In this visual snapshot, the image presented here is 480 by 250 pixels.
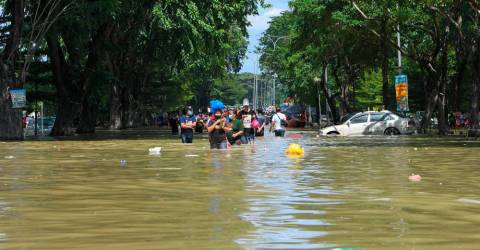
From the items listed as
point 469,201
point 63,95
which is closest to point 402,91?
point 63,95

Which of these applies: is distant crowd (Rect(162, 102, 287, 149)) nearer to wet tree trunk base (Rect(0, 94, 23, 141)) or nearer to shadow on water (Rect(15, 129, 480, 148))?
shadow on water (Rect(15, 129, 480, 148))

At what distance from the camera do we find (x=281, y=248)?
7562 mm

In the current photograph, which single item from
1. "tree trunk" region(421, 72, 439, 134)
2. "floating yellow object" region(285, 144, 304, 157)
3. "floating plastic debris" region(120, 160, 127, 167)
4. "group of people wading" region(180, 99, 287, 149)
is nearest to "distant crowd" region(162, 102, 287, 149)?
"group of people wading" region(180, 99, 287, 149)

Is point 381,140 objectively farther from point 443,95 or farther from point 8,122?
point 8,122

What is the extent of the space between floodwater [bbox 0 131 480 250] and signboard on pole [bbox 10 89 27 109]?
18.8m

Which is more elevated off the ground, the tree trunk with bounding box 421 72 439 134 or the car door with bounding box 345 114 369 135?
the tree trunk with bounding box 421 72 439 134

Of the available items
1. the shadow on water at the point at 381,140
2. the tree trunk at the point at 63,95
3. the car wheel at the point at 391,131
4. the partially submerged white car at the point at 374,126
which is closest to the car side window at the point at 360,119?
the partially submerged white car at the point at 374,126

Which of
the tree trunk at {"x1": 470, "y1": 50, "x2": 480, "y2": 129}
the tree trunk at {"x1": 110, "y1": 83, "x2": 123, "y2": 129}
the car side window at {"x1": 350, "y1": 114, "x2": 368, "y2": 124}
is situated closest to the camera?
the tree trunk at {"x1": 470, "y1": 50, "x2": 480, "y2": 129}

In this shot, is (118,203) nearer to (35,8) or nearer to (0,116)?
(0,116)

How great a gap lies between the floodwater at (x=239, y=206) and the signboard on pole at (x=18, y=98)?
18.8m

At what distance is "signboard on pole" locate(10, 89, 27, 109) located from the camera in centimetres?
3850

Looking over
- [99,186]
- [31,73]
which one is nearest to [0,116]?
[31,73]

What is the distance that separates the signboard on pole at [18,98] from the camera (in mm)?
38500

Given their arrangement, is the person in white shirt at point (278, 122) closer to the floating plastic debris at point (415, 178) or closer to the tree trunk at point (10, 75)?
the tree trunk at point (10, 75)
